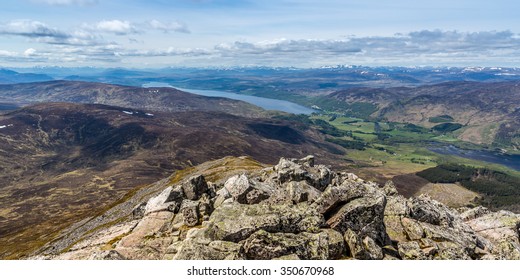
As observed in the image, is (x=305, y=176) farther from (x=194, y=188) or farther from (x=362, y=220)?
(x=362, y=220)

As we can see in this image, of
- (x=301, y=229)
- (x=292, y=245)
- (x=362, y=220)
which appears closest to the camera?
(x=292, y=245)

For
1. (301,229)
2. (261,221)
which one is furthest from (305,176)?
(261,221)

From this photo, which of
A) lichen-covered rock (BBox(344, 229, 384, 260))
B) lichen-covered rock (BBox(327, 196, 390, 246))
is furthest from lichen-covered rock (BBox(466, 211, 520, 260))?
lichen-covered rock (BBox(344, 229, 384, 260))

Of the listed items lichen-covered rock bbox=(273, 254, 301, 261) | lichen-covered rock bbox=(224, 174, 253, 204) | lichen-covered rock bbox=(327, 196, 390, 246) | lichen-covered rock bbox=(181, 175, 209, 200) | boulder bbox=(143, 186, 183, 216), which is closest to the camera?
lichen-covered rock bbox=(273, 254, 301, 261)

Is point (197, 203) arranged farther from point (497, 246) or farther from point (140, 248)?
point (497, 246)

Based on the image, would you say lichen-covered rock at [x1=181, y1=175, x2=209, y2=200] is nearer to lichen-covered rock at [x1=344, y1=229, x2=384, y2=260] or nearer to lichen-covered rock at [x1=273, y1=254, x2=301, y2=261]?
lichen-covered rock at [x1=273, y1=254, x2=301, y2=261]

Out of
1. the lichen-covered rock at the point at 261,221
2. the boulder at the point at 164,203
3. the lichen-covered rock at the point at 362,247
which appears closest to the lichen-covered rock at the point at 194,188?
the boulder at the point at 164,203

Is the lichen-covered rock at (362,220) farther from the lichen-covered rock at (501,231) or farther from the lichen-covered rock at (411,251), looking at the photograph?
the lichen-covered rock at (501,231)
